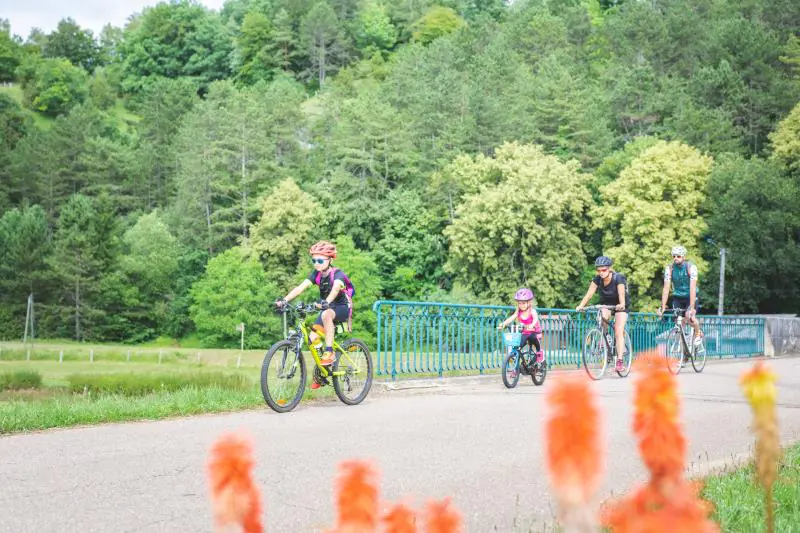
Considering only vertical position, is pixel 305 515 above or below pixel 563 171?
below

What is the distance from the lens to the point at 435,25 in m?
135


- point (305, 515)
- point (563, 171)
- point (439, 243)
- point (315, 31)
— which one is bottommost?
point (305, 515)

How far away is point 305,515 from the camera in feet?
15.8

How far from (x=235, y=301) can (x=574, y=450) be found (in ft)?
220

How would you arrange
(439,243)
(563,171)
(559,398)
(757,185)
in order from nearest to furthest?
(559,398)
(757,185)
(563,171)
(439,243)

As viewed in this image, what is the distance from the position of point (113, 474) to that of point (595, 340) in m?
9.98

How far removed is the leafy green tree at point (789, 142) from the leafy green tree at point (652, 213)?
5165 millimetres

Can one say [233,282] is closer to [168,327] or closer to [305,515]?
[168,327]

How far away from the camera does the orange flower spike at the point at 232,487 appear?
4.16 ft

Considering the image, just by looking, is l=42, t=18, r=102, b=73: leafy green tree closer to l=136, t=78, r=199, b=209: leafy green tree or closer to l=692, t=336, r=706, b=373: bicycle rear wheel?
l=136, t=78, r=199, b=209: leafy green tree

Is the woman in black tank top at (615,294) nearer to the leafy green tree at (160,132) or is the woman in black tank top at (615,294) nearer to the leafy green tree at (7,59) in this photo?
the leafy green tree at (160,132)

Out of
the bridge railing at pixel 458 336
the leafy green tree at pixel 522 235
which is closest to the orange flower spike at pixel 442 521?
the bridge railing at pixel 458 336

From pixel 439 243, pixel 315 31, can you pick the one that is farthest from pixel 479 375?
pixel 315 31

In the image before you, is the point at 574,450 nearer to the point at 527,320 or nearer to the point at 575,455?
the point at 575,455
